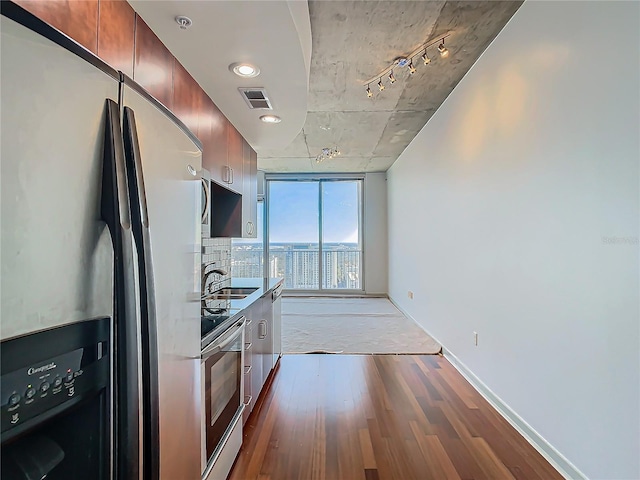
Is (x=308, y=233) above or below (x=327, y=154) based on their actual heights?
below

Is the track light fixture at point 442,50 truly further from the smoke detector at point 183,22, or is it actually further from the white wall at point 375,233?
the white wall at point 375,233

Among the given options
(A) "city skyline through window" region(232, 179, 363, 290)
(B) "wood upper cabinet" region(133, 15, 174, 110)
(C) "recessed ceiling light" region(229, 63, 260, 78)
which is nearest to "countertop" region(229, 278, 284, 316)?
(B) "wood upper cabinet" region(133, 15, 174, 110)

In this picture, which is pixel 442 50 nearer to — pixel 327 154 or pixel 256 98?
pixel 256 98

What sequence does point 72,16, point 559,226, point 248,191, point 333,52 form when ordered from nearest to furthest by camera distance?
1. point 72,16
2. point 559,226
3. point 333,52
4. point 248,191

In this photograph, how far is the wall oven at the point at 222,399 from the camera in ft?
4.77

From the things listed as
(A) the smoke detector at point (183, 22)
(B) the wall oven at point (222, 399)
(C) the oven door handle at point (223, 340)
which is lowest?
(B) the wall oven at point (222, 399)

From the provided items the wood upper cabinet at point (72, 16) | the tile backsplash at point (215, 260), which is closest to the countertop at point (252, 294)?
the tile backsplash at point (215, 260)

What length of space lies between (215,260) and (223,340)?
1891mm

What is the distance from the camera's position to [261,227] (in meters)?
8.09

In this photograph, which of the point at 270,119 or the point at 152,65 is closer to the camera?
the point at 152,65

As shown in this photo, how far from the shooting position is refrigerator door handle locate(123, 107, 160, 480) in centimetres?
65

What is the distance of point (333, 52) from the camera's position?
9.26 feet

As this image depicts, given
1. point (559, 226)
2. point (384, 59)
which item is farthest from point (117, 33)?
point (559, 226)

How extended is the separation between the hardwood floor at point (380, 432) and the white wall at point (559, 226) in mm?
263
